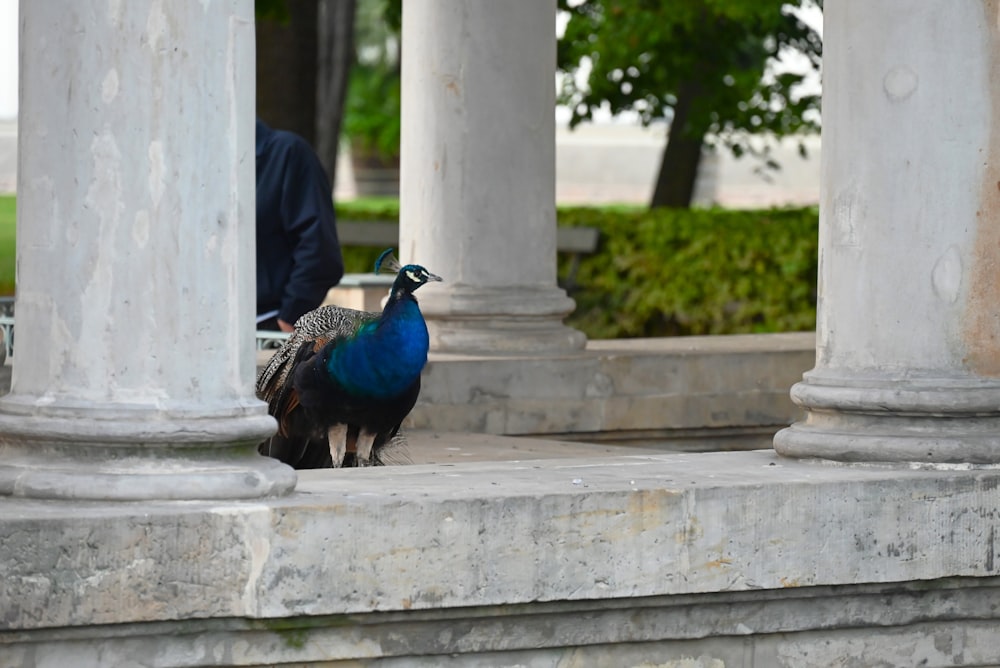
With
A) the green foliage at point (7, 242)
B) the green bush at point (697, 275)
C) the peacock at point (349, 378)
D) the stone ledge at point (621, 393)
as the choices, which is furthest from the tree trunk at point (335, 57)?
the peacock at point (349, 378)

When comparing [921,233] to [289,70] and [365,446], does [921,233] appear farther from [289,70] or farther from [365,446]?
[289,70]

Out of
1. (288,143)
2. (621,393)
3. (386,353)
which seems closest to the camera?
(386,353)

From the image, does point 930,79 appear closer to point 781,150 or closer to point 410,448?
point 410,448

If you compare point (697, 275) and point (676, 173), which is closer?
point (697, 275)

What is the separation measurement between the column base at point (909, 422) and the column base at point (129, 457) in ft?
5.44

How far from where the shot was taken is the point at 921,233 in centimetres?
576

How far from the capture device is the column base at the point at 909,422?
5695 millimetres

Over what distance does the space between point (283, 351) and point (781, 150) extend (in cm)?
3751

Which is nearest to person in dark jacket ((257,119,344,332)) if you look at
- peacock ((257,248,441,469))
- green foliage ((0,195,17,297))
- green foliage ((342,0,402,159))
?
peacock ((257,248,441,469))

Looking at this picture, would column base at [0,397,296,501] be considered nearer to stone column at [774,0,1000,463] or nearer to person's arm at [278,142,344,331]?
stone column at [774,0,1000,463]

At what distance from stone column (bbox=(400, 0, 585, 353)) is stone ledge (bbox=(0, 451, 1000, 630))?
3.73 m

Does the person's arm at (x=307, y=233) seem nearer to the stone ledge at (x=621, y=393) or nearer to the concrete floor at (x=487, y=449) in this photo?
the stone ledge at (x=621, y=393)

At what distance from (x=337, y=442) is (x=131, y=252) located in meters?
2.03

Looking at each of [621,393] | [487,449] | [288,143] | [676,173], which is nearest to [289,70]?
[676,173]
